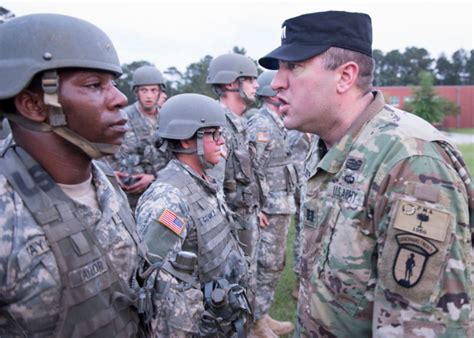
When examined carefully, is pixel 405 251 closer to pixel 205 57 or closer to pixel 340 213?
pixel 340 213

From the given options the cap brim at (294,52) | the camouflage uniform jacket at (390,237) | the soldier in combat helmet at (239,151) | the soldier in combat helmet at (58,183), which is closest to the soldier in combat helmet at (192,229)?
the soldier in combat helmet at (58,183)

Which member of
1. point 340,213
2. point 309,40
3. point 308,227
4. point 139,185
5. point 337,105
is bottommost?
point 139,185

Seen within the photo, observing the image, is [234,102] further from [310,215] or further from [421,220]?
[421,220]

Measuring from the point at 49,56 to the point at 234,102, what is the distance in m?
4.05

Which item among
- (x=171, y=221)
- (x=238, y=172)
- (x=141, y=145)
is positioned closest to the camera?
(x=171, y=221)

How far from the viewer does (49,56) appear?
1760mm

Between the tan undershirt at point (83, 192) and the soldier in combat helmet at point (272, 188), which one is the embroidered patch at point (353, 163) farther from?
the soldier in combat helmet at point (272, 188)

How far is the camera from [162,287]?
2145 mm

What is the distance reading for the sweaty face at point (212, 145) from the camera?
347cm

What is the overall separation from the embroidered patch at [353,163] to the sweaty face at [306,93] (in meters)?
0.26

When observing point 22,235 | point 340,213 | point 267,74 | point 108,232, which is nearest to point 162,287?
point 108,232

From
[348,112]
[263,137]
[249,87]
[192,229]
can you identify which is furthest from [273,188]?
[348,112]

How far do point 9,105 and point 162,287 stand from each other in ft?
3.38

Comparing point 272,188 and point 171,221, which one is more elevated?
point 171,221
